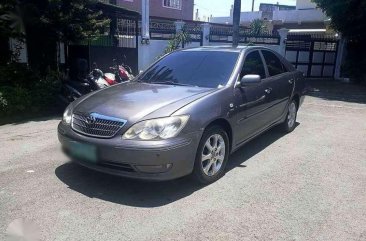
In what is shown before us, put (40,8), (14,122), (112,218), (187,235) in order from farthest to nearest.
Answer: (40,8) < (14,122) < (112,218) < (187,235)

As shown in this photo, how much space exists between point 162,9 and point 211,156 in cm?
3142

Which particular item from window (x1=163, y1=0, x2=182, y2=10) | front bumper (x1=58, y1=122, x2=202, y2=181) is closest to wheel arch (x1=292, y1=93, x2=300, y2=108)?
front bumper (x1=58, y1=122, x2=202, y2=181)

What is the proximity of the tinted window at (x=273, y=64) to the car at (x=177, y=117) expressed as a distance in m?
0.12

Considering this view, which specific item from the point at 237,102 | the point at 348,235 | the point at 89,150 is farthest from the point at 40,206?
the point at 348,235

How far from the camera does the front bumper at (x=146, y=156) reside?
372 centimetres

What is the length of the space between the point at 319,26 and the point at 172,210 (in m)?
28.6

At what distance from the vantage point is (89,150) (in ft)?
13.0

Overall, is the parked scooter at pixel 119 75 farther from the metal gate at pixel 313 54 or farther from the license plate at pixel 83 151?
the metal gate at pixel 313 54

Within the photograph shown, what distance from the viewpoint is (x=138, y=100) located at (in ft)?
14.1

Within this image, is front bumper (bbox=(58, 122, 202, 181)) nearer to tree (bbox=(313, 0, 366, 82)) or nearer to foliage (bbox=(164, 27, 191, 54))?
foliage (bbox=(164, 27, 191, 54))

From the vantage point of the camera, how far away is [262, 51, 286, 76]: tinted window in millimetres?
6031

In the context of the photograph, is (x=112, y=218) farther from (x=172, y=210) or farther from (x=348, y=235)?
(x=348, y=235)

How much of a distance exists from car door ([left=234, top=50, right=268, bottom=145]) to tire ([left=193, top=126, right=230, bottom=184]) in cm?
34

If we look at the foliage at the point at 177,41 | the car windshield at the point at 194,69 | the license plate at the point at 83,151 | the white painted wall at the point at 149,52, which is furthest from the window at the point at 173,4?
the license plate at the point at 83,151
